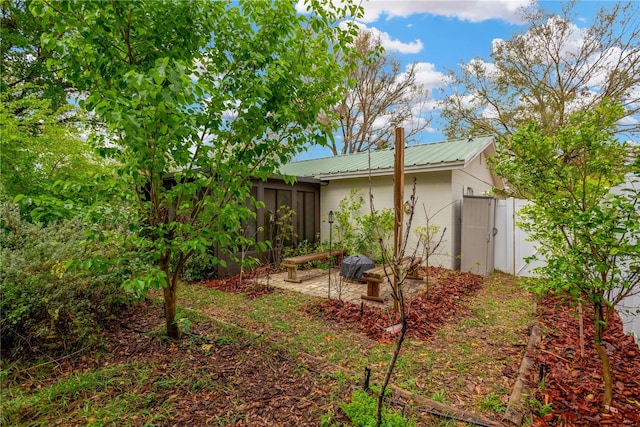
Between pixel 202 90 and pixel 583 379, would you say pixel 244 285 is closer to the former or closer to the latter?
pixel 202 90

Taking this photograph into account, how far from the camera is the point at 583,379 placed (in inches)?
106

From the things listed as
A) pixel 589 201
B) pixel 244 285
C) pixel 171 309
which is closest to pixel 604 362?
pixel 589 201

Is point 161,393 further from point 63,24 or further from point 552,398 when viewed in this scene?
point 552,398

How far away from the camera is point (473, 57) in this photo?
14.2 metres

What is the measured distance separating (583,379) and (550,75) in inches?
583

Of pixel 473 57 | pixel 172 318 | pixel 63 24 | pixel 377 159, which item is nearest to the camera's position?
pixel 63 24

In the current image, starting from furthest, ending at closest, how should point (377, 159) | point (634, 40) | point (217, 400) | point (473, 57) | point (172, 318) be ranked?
1. point (473, 57)
2. point (634, 40)
3. point (377, 159)
4. point (172, 318)
5. point (217, 400)

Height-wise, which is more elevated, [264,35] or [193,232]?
[264,35]

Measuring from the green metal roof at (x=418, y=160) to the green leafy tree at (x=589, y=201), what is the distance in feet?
13.2

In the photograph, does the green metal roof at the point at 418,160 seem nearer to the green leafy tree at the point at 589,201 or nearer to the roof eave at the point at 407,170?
the roof eave at the point at 407,170

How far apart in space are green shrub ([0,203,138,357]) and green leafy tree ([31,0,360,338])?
2.79ft

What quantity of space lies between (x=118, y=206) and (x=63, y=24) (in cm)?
147

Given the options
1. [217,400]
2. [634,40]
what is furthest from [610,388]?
[634,40]

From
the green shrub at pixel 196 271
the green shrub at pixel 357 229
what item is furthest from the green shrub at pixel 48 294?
the green shrub at pixel 357 229
